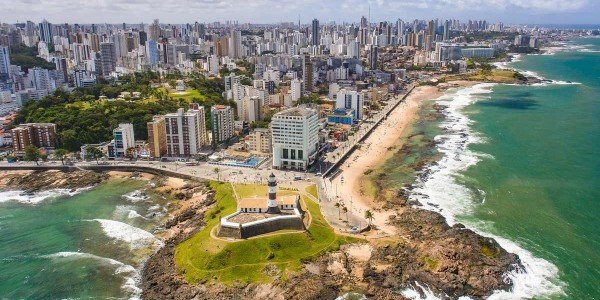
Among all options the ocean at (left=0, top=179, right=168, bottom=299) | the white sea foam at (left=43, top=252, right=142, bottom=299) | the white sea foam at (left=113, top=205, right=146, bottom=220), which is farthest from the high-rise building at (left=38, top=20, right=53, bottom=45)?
the white sea foam at (left=43, top=252, right=142, bottom=299)

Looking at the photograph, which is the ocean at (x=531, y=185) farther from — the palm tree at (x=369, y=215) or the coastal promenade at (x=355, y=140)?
the coastal promenade at (x=355, y=140)

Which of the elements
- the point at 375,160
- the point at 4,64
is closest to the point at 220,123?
the point at 375,160

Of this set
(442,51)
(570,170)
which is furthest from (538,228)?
(442,51)

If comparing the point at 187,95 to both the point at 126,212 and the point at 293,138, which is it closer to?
the point at 293,138

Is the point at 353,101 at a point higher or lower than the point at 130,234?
higher

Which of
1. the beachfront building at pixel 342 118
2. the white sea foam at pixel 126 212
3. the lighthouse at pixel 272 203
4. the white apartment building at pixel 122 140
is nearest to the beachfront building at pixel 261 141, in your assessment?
the white apartment building at pixel 122 140

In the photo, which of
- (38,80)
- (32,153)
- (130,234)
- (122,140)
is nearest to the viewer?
(130,234)
